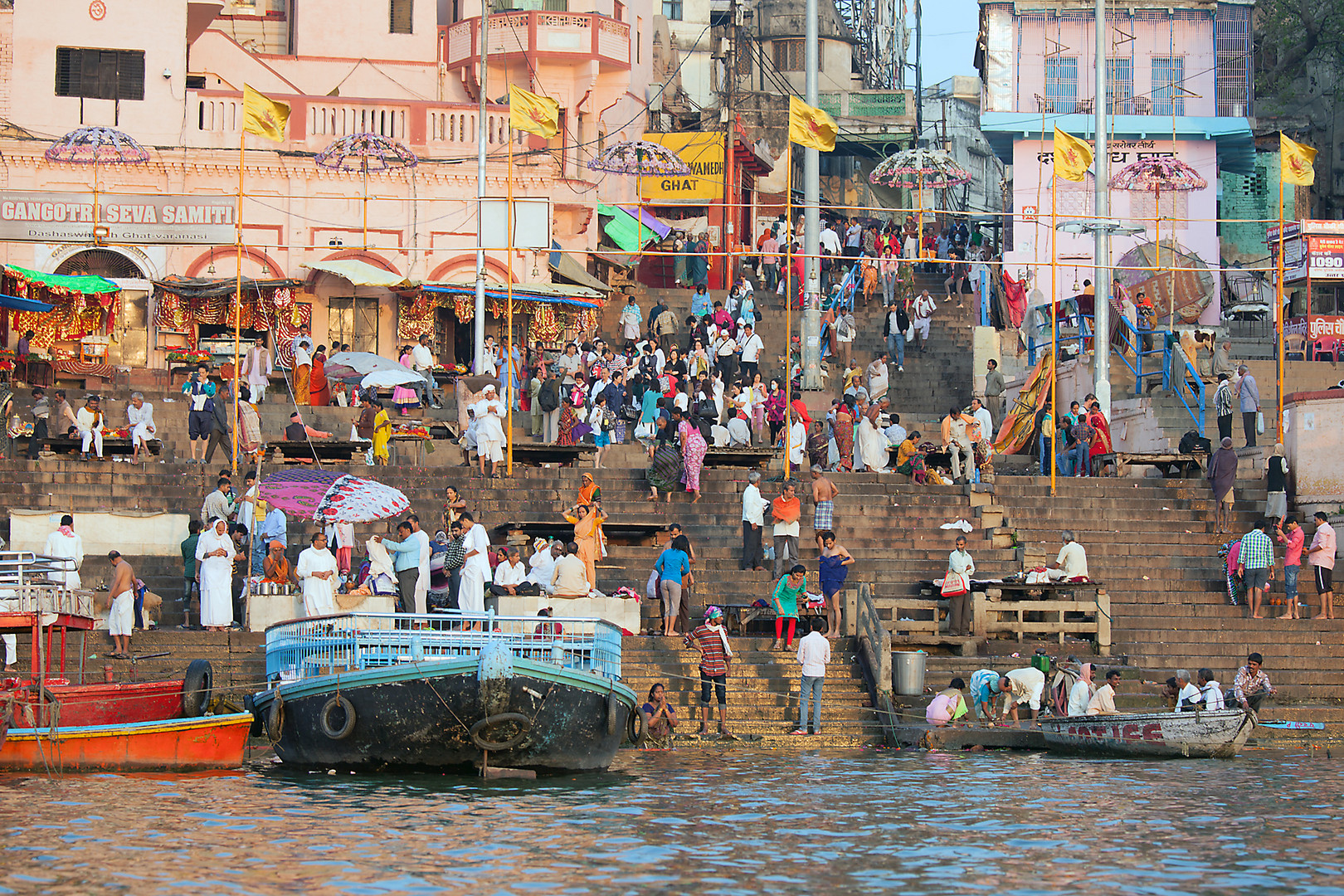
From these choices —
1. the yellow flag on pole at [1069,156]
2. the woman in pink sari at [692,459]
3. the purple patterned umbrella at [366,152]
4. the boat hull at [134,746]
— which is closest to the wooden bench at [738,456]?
the woman in pink sari at [692,459]

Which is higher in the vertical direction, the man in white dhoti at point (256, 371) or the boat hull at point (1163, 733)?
the man in white dhoti at point (256, 371)

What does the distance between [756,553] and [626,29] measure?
23.0m

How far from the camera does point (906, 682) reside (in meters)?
19.1

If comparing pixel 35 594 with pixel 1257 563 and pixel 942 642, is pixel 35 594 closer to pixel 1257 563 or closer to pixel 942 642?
pixel 942 642

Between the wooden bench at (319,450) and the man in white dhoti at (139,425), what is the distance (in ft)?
7.16

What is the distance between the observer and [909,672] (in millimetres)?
19094

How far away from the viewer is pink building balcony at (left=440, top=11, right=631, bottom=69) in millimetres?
41469

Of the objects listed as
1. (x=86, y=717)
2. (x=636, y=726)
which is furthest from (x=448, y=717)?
(x=86, y=717)

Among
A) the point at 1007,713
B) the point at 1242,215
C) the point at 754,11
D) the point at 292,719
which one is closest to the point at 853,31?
the point at 754,11

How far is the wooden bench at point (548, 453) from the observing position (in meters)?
25.8

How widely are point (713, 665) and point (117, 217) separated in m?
20.0

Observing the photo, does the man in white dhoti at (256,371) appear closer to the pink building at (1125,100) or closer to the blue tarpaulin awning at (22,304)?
the blue tarpaulin awning at (22,304)

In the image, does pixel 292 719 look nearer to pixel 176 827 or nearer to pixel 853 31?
pixel 176 827

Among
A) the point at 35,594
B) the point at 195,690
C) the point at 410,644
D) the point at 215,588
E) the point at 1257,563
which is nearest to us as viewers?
the point at 410,644
